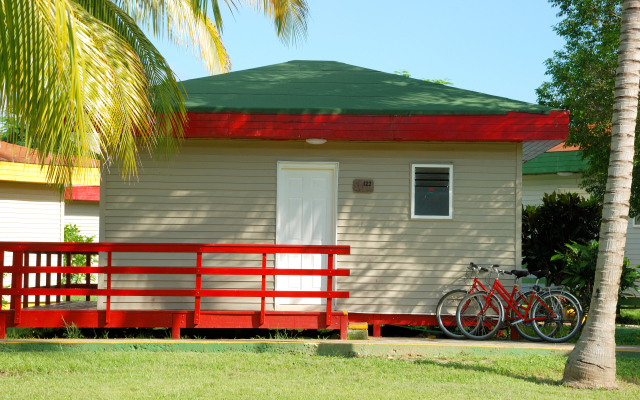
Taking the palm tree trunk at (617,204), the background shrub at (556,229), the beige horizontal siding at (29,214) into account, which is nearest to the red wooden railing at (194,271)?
the palm tree trunk at (617,204)

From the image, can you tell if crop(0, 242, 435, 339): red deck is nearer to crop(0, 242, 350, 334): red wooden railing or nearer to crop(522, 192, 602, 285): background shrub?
crop(0, 242, 350, 334): red wooden railing

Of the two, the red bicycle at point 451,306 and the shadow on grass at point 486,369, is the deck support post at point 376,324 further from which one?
the shadow on grass at point 486,369

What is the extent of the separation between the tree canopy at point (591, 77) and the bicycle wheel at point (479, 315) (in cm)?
485

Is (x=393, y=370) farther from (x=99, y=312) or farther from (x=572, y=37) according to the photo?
(x=572, y=37)

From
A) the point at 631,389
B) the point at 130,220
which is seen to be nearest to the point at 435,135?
the point at 631,389

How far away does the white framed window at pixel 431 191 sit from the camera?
8.16 metres

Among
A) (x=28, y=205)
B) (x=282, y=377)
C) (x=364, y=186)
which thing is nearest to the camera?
(x=282, y=377)

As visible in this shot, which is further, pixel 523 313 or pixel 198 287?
pixel 523 313

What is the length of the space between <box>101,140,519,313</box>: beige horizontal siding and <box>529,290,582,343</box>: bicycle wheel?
67cm

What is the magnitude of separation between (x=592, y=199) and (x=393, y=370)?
21.2 ft

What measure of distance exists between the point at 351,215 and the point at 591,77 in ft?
21.3

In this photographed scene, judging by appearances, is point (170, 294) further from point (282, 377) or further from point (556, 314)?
point (556, 314)

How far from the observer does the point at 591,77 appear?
1173cm

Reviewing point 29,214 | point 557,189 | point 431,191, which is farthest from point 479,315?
point 29,214
